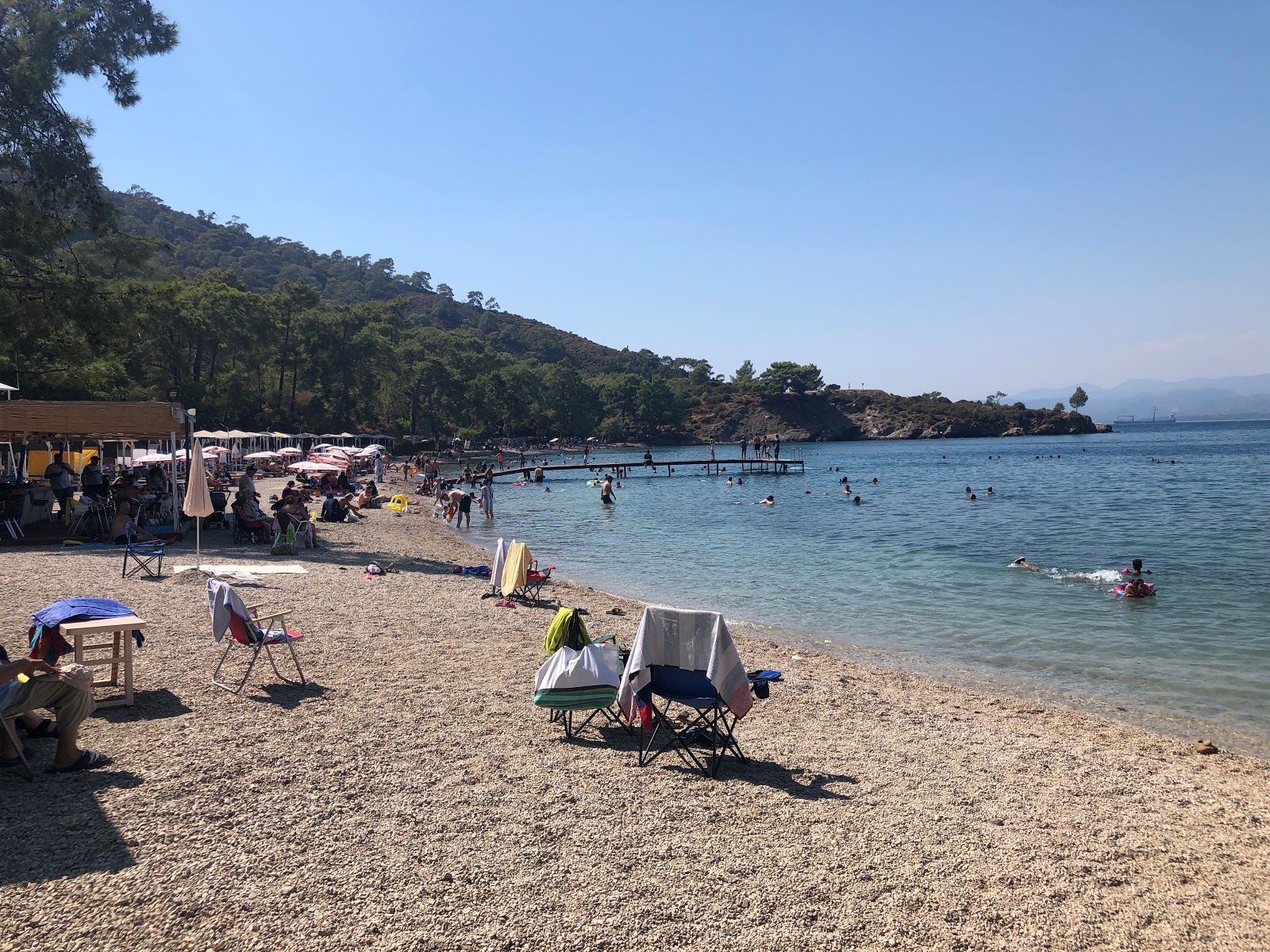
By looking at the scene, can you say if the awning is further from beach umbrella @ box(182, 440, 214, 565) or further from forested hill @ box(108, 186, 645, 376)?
forested hill @ box(108, 186, 645, 376)

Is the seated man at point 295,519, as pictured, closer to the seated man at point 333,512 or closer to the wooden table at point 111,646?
the seated man at point 333,512

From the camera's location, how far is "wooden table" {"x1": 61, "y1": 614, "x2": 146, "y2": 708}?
6223mm

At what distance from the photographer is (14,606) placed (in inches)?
384

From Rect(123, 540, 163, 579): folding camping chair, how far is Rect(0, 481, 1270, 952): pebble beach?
3916 millimetres

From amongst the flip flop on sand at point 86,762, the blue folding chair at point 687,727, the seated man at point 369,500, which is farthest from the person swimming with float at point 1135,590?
the seated man at point 369,500

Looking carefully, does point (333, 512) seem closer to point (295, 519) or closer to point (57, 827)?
point (295, 519)

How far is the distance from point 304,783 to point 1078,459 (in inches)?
3309

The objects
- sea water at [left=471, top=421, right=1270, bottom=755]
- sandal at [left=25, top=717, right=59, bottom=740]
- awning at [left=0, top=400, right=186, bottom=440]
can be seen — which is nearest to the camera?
sandal at [left=25, top=717, right=59, bottom=740]

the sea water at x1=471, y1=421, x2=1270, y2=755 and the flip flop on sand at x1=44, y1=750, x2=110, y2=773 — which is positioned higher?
the flip flop on sand at x1=44, y1=750, x2=110, y2=773

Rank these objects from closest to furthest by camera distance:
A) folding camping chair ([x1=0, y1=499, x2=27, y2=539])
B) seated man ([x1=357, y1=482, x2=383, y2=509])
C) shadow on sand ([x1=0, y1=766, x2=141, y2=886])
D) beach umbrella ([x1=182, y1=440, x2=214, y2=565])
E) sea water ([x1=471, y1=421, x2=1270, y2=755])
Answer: shadow on sand ([x1=0, y1=766, x2=141, y2=886]), sea water ([x1=471, y1=421, x2=1270, y2=755]), beach umbrella ([x1=182, y1=440, x2=214, y2=565]), folding camping chair ([x1=0, y1=499, x2=27, y2=539]), seated man ([x1=357, y1=482, x2=383, y2=509])

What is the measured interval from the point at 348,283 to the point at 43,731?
181 m

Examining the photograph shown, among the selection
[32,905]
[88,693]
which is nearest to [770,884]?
[32,905]

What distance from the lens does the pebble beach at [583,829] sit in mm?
3984

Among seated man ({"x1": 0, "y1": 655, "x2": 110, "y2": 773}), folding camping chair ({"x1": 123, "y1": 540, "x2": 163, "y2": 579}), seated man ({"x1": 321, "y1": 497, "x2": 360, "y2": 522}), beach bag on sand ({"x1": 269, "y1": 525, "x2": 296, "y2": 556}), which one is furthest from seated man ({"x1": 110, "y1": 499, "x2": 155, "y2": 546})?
seated man ({"x1": 0, "y1": 655, "x2": 110, "y2": 773})
